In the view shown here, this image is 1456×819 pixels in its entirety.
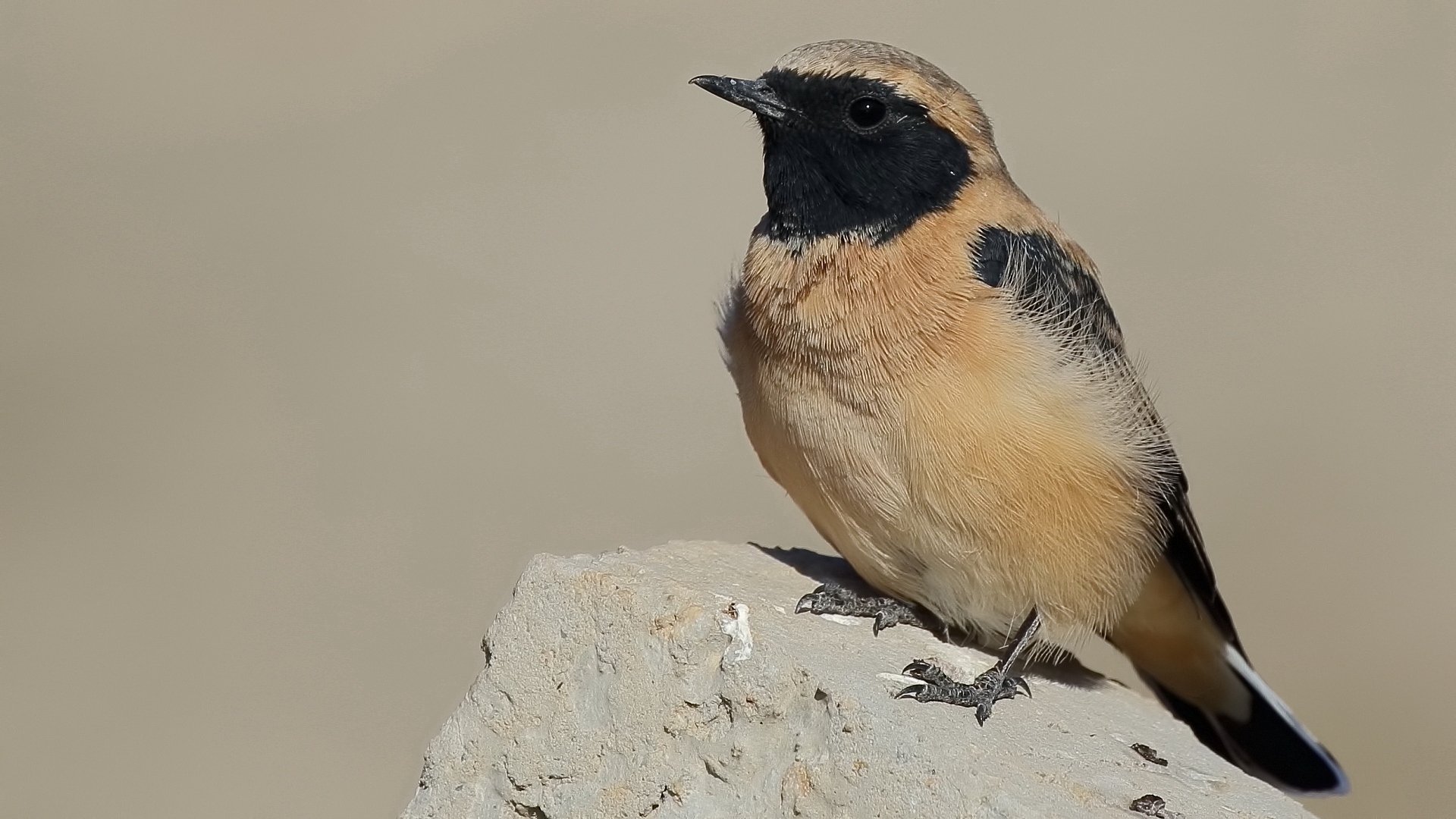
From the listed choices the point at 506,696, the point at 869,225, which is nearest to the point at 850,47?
the point at 869,225

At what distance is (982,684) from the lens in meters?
6.70

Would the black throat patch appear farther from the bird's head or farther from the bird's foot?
the bird's foot

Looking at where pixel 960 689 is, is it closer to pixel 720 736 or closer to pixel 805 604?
pixel 805 604

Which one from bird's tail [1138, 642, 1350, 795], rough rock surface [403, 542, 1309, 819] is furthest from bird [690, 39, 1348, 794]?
bird's tail [1138, 642, 1350, 795]

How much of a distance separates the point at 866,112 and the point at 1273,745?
392cm

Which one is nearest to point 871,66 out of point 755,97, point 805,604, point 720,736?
point 755,97

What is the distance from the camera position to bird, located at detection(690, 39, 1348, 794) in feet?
21.9

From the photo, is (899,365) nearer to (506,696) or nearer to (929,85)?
(929,85)

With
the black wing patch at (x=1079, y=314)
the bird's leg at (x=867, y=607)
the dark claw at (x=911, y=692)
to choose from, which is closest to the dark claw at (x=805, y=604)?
the bird's leg at (x=867, y=607)

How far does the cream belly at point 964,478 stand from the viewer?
6.62 metres

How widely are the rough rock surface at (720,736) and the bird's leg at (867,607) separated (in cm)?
51

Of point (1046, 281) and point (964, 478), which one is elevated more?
point (1046, 281)

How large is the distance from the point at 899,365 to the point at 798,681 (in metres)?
1.53

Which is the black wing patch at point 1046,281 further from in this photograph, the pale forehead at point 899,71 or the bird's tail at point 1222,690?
the bird's tail at point 1222,690
